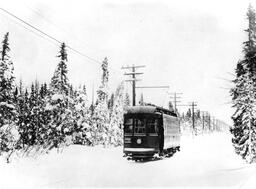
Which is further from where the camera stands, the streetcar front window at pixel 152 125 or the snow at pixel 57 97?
the snow at pixel 57 97

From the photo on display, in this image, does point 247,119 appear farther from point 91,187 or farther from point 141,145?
point 91,187

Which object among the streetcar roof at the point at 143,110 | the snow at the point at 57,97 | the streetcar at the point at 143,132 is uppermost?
the snow at the point at 57,97

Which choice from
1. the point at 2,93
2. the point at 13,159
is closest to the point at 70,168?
the point at 13,159

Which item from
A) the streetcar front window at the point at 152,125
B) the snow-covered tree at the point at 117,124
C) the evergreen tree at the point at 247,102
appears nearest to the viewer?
the streetcar front window at the point at 152,125

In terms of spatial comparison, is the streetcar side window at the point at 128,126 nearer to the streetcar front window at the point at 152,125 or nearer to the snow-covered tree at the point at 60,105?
the streetcar front window at the point at 152,125

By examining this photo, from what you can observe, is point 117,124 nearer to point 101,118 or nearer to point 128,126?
point 101,118

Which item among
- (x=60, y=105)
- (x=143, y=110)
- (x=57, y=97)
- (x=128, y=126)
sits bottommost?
(x=128, y=126)

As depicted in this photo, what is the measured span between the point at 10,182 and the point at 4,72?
88.0 feet

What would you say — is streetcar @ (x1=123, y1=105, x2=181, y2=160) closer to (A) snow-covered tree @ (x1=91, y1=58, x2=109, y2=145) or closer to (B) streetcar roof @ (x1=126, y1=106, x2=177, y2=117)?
(B) streetcar roof @ (x1=126, y1=106, x2=177, y2=117)

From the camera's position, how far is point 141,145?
822 inches

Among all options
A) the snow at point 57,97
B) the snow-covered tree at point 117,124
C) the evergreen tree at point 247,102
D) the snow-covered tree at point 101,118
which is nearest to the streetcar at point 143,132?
the evergreen tree at point 247,102

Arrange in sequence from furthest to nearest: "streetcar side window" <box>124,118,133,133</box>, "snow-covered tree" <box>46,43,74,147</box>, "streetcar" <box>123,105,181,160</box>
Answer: "snow-covered tree" <box>46,43,74,147</box> → "streetcar side window" <box>124,118,133,133</box> → "streetcar" <box>123,105,181,160</box>

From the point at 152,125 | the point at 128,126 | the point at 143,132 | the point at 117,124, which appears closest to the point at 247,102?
the point at 152,125

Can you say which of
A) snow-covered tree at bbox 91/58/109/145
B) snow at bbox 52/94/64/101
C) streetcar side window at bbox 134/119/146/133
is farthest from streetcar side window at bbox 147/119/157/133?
snow-covered tree at bbox 91/58/109/145
